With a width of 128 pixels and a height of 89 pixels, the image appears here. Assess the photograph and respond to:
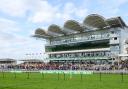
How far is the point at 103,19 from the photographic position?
8506 centimetres

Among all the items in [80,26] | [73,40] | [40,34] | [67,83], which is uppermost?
[80,26]

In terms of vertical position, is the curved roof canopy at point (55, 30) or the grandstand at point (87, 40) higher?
the curved roof canopy at point (55, 30)

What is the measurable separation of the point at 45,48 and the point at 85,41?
23.5 meters

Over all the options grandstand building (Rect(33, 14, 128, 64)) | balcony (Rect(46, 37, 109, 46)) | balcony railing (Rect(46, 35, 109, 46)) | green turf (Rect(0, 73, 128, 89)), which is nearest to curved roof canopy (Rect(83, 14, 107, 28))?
grandstand building (Rect(33, 14, 128, 64))

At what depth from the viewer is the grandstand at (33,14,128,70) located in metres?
86.4

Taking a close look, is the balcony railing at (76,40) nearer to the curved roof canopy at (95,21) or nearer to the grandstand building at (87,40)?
the grandstand building at (87,40)

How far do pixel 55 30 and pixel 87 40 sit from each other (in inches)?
545

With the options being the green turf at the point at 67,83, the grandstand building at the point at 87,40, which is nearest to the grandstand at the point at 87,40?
the grandstand building at the point at 87,40

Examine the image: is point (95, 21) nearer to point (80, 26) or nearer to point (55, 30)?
point (80, 26)

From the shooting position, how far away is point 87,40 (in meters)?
97.6

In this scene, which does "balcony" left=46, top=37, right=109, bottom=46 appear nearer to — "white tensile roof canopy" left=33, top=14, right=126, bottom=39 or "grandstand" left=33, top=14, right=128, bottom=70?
"grandstand" left=33, top=14, right=128, bottom=70

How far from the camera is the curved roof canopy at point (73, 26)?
3748 inches

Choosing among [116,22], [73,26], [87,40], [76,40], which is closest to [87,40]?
[87,40]

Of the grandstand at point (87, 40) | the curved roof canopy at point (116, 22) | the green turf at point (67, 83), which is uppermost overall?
the curved roof canopy at point (116, 22)
